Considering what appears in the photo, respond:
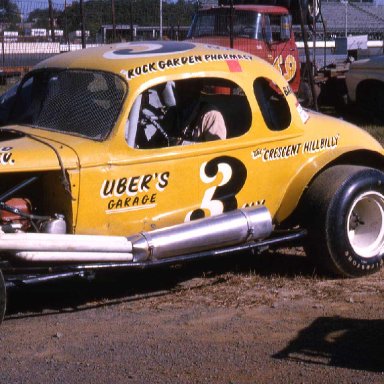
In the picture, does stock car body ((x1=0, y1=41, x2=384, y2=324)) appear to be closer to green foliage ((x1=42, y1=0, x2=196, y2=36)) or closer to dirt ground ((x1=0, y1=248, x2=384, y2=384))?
dirt ground ((x1=0, y1=248, x2=384, y2=384))

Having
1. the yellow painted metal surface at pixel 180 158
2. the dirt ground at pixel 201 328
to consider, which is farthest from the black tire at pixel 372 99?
the dirt ground at pixel 201 328

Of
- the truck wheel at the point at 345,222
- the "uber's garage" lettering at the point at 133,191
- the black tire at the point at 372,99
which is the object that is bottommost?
the black tire at the point at 372,99

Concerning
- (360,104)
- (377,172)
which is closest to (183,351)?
(377,172)

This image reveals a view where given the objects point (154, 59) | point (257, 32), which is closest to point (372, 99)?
point (257, 32)

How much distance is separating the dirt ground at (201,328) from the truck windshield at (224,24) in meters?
9.65

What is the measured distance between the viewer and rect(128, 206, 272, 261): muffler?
225 inches

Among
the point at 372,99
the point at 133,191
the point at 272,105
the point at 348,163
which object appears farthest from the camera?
the point at 372,99

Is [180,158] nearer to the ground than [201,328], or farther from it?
farther from it

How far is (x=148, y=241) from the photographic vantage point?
225 inches

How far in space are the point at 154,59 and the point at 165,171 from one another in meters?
0.84

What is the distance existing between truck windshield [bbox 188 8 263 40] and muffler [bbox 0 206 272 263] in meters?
10.4

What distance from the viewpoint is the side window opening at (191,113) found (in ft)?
20.4

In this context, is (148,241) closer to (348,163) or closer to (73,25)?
(348,163)

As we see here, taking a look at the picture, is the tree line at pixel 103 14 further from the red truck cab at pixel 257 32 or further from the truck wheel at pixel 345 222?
the truck wheel at pixel 345 222
